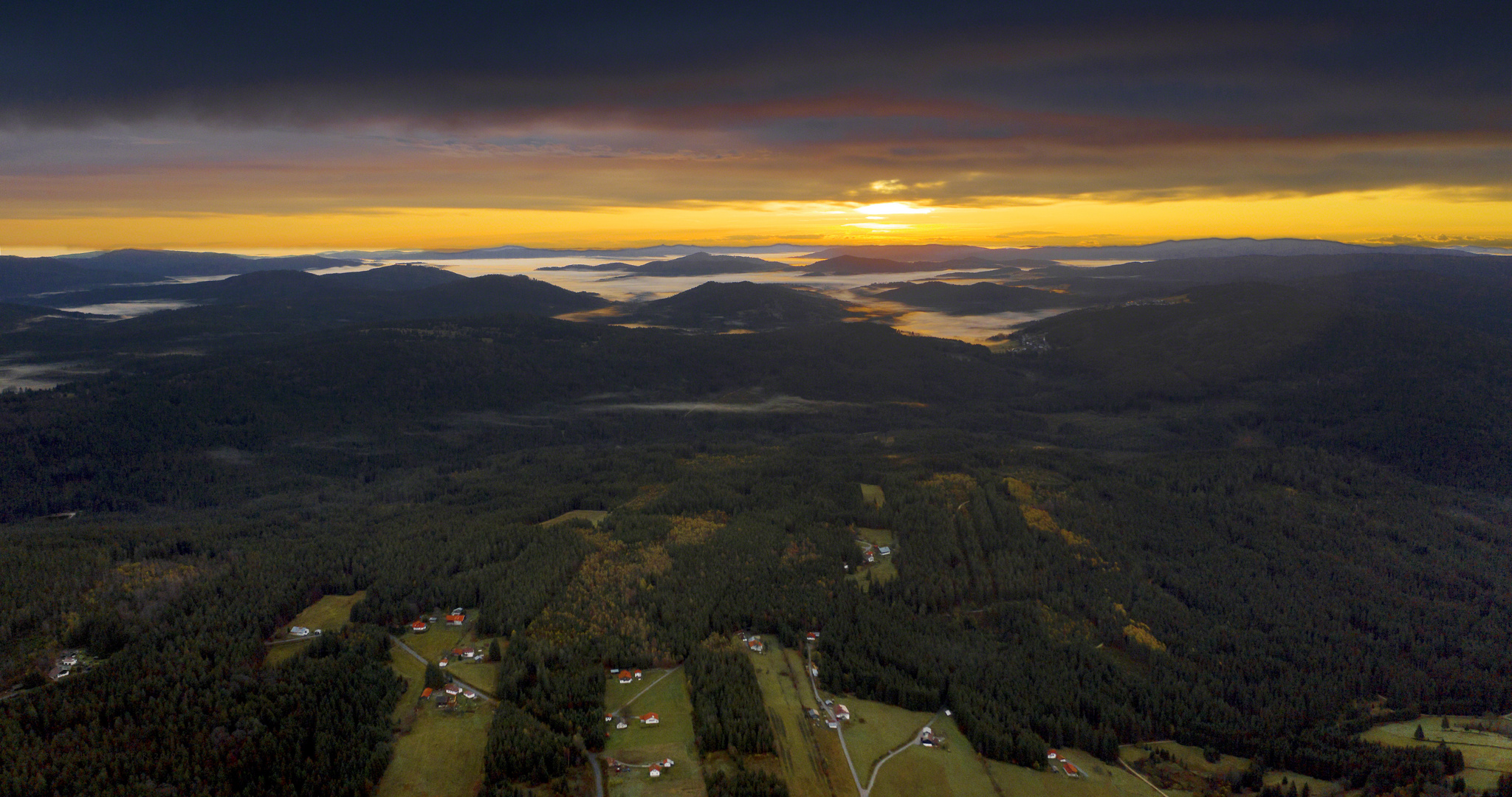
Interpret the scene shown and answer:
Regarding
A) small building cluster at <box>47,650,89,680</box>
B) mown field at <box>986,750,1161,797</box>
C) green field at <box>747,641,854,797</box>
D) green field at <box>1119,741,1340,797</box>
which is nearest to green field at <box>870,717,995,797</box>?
mown field at <box>986,750,1161,797</box>

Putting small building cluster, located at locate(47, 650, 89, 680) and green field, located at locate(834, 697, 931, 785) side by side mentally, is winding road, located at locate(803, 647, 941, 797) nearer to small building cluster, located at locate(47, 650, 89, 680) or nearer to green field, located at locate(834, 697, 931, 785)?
green field, located at locate(834, 697, 931, 785)

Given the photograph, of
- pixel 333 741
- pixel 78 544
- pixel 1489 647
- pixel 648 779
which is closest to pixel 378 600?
pixel 333 741

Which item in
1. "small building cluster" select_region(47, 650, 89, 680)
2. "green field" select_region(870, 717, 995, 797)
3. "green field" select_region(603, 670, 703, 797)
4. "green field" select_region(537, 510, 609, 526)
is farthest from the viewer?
"green field" select_region(537, 510, 609, 526)

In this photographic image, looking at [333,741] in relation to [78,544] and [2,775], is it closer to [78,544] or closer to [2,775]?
[2,775]

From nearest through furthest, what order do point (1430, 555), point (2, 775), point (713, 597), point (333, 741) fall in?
point (2, 775) → point (333, 741) → point (713, 597) → point (1430, 555)

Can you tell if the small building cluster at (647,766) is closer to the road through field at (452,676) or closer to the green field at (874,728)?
the road through field at (452,676)

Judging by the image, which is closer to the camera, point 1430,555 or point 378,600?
point 378,600

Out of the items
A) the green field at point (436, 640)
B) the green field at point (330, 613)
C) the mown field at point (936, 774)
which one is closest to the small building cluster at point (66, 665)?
the green field at point (330, 613)
